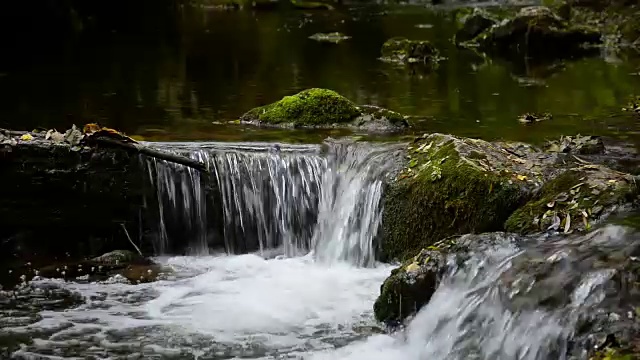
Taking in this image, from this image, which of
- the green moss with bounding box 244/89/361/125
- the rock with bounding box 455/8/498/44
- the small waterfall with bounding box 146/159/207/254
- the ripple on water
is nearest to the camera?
the ripple on water

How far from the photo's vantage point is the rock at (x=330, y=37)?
28.2 meters

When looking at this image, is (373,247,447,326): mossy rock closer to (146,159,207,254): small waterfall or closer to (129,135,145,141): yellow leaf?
(146,159,207,254): small waterfall

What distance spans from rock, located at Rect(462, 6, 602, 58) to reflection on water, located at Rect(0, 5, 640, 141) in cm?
157

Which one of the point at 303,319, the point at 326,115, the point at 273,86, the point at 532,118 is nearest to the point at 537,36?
the point at 273,86

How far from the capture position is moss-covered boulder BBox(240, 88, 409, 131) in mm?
11406

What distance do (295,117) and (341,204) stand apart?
2.98 metres

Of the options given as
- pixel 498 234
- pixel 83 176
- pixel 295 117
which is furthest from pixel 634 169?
pixel 83 176

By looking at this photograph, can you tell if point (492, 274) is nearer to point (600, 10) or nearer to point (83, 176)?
point (83, 176)

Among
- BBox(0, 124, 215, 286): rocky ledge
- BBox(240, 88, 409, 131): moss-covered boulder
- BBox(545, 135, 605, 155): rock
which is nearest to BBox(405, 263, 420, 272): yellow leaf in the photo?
BBox(0, 124, 215, 286): rocky ledge

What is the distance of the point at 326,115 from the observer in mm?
11570

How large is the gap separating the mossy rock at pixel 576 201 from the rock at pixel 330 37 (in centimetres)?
2076

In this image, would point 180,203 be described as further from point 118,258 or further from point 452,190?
point 452,190

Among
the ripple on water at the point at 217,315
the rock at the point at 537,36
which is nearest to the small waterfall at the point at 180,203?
the ripple on water at the point at 217,315

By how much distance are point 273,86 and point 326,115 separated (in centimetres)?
507
